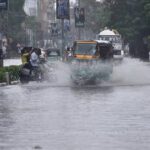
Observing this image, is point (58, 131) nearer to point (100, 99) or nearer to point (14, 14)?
point (100, 99)

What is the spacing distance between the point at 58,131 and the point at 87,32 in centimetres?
14482

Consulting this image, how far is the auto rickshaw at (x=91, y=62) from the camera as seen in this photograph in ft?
→ 126

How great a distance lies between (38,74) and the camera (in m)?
44.0

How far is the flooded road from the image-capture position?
1599 centimetres

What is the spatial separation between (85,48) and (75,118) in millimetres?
20694

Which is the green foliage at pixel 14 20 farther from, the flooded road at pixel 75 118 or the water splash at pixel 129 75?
the flooded road at pixel 75 118

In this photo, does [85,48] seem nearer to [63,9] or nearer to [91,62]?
[91,62]

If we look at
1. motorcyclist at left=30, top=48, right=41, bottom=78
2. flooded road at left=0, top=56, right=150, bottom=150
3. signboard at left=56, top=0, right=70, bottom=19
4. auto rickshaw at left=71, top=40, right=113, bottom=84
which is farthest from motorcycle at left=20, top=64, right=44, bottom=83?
signboard at left=56, top=0, right=70, bottom=19

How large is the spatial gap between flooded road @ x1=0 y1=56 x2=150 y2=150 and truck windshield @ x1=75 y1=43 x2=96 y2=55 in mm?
5213

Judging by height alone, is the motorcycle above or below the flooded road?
below

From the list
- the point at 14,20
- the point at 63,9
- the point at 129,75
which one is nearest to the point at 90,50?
the point at 129,75

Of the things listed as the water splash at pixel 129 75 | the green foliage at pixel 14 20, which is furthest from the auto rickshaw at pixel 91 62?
the green foliage at pixel 14 20

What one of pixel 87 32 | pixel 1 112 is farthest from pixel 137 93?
pixel 87 32

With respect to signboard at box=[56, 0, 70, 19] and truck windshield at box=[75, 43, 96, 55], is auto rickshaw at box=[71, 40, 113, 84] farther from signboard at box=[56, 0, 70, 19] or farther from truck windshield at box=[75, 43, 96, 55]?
signboard at box=[56, 0, 70, 19]
